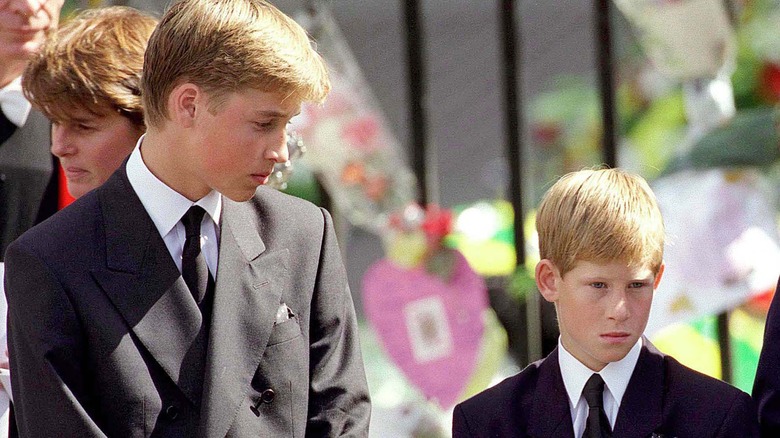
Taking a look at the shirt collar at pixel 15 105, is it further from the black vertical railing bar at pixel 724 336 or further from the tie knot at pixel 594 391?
the black vertical railing bar at pixel 724 336

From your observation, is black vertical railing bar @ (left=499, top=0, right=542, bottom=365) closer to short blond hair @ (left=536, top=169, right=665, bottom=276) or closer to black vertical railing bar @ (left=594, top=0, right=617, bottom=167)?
black vertical railing bar @ (left=594, top=0, right=617, bottom=167)

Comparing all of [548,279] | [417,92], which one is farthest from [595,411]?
[417,92]

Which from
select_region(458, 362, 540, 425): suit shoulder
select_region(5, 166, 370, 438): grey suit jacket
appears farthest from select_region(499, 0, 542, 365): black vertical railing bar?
select_region(5, 166, 370, 438): grey suit jacket

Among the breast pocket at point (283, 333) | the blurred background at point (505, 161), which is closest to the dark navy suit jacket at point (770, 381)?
the breast pocket at point (283, 333)

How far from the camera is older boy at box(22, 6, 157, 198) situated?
247cm

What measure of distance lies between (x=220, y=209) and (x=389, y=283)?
1929 millimetres

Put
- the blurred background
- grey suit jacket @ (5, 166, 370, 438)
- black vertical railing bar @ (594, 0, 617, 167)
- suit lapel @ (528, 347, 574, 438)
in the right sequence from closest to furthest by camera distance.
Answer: grey suit jacket @ (5, 166, 370, 438) < suit lapel @ (528, 347, 574, 438) < the blurred background < black vertical railing bar @ (594, 0, 617, 167)

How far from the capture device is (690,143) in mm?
3693

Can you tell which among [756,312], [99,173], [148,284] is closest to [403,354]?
[756,312]

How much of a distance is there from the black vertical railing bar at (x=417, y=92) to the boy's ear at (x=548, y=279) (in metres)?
1.69

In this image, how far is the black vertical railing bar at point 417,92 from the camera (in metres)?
4.02

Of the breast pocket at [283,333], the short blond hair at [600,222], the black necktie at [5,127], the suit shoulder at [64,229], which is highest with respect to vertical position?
the black necktie at [5,127]

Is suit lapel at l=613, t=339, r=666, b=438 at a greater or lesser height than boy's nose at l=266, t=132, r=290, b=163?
lesser

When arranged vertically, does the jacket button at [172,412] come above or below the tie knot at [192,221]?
below
